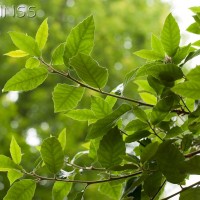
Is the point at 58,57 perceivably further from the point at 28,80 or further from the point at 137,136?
the point at 137,136

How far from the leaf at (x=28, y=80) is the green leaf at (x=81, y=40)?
0.05 m

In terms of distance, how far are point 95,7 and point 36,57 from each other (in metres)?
4.79

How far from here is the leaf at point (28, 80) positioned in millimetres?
615

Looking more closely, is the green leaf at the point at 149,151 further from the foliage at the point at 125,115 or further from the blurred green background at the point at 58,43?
the blurred green background at the point at 58,43

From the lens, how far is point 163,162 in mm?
528

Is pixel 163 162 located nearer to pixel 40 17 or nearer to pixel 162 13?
pixel 40 17

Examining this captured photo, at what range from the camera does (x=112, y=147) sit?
566 millimetres

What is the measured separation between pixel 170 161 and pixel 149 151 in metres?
0.03

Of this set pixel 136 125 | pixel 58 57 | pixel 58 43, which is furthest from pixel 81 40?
pixel 58 43

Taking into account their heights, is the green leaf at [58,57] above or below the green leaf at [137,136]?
above

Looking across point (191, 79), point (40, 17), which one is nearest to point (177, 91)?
point (191, 79)

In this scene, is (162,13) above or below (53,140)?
below

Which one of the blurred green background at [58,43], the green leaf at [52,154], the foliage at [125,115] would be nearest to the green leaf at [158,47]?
the foliage at [125,115]

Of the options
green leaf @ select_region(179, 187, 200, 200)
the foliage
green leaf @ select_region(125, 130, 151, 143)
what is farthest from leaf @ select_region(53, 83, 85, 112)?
green leaf @ select_region(179, 187, 200, 200)
